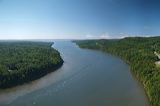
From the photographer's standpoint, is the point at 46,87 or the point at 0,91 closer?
the point at 0,91

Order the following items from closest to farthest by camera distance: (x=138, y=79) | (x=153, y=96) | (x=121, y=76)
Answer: (x=153, y=96), (x=138, y=79), (x=121, y=76)

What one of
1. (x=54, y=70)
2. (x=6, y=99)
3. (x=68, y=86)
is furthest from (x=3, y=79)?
(x=54, y=70)

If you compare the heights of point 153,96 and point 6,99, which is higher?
point 153,96

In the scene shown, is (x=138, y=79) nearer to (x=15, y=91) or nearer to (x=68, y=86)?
(x=68, y=86)

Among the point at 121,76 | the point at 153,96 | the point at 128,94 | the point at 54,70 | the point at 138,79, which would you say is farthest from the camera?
the point at 54,70

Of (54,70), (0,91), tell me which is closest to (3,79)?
(0,91)

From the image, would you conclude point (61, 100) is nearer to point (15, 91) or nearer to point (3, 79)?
point (15, 91)

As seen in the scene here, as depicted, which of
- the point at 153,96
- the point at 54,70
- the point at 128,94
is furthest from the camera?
the point at 54,70

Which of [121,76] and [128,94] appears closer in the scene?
[128,94]

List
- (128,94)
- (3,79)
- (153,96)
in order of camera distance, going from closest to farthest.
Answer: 1. (153,96)
2. (128,94)
3. (3,79)
